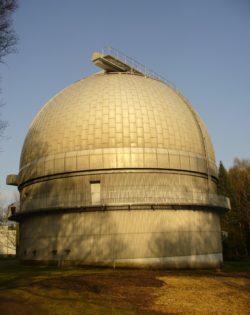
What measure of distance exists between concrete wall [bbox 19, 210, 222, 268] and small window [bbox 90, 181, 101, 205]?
1102 millimetres

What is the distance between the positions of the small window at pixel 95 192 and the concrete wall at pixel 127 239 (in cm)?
110

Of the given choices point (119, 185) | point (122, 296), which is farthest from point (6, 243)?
point (122, 296)

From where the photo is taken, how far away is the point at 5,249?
6228 cm

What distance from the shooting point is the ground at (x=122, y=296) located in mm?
13500

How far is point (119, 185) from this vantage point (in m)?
31.0

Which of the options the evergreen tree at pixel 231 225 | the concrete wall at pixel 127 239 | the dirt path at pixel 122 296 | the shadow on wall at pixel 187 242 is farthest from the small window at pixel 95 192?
the evergreen tree at pixel 231 225

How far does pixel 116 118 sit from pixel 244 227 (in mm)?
37236

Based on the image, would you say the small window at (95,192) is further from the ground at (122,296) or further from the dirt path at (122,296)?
the ground at (122,296)

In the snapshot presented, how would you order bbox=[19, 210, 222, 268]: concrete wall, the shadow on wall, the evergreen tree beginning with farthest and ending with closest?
the evergreen tree, the shadow on wall, bbox=[19, 210, 222, 268]: concrete wall

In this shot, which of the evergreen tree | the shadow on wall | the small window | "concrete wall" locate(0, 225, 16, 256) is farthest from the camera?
"concrete wall" locate(0, 225, 16, 256)

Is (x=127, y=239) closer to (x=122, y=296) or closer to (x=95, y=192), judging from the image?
(x=95, y=192)

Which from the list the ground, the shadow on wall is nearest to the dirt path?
the ground

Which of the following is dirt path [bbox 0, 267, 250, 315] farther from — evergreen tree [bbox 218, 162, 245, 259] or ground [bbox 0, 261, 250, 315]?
evergreen tree [bbox 218, 162, 245, 259]

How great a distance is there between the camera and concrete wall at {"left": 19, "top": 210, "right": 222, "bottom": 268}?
29.6 m
